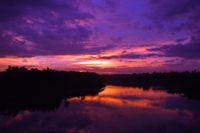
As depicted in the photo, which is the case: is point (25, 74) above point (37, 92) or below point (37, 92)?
above

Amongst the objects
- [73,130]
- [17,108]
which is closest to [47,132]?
[73,130]

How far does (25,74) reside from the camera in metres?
35.9

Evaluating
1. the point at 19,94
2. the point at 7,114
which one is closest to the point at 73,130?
the point at 7,114

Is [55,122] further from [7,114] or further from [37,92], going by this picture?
[37,92]

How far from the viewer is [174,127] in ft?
42.9

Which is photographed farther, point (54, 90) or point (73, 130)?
point (54, 90)

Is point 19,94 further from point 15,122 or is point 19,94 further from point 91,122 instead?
point 91,122

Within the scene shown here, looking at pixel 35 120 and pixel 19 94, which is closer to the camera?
pixel 35 120

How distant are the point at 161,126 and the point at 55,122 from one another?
9.69 meters

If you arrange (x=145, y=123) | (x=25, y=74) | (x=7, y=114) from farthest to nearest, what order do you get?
(x=25, y=74) → (x=7, y=114) → (x=145, y=123)

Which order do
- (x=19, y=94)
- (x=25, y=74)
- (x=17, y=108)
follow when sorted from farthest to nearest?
1. (x=25, y=74)
2. (x=19, y=94)
3. (x=17, y=108)

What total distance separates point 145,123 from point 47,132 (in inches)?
335

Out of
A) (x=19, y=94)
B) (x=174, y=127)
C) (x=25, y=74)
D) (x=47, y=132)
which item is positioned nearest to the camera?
(x=47, y=132)

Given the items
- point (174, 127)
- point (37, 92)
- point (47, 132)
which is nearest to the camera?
point (47, 132)
